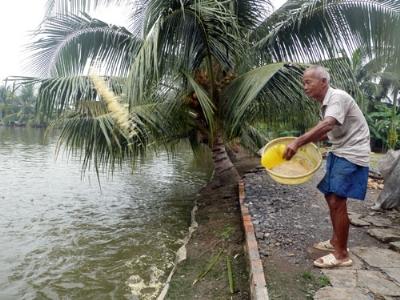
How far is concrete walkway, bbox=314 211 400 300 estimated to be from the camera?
243cm

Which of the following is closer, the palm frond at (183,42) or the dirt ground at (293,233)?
the dirt ground at (293,233)

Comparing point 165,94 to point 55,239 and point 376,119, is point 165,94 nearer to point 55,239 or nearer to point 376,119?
point 55,239

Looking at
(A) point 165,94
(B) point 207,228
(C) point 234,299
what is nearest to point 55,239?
(B) point 207,228

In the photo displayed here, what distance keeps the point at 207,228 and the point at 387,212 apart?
228cm

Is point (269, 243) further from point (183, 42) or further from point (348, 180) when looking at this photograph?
point (183, 42)

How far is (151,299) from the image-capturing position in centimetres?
330

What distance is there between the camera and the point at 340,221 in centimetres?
278

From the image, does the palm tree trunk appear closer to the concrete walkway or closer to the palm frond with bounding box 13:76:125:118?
the palm frond with bounding box 13:76:125:118

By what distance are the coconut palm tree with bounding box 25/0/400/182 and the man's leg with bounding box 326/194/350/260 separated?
2.03 m

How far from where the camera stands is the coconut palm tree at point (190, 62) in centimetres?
459

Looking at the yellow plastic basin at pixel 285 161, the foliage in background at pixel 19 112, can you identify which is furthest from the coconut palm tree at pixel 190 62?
the foliage in background at pixel 19 112

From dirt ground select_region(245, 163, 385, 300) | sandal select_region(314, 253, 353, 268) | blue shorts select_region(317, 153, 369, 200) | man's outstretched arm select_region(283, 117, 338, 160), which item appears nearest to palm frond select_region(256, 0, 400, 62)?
dirt ground select_region(245, 163, 385, 300)

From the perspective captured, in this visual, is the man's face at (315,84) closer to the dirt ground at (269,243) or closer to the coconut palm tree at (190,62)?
the dirt ground at (269,243)

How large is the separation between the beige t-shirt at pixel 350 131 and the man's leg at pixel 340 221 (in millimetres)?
335
